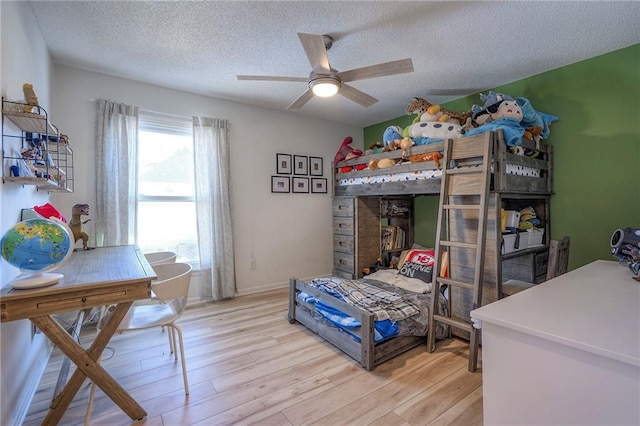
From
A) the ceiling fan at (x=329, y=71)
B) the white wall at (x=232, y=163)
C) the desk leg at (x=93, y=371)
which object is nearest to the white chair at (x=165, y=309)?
the desk leg at (x=93, y=371)

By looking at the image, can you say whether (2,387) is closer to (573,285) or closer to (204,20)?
(204,20)

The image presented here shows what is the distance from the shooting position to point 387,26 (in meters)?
2.05

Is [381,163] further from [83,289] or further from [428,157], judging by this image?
[83,289]

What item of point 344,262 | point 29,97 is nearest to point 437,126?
point 344,262

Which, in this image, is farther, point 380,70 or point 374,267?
point 374,267

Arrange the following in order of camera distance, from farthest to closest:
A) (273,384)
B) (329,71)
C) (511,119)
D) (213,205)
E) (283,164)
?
(283,164)
(213,205)
(511,119)
(329,71)
(273,384)

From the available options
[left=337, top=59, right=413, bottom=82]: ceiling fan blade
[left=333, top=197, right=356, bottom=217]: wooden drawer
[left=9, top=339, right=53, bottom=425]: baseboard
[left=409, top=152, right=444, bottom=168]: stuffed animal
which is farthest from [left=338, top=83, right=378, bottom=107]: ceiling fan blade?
[left=9, top=339, right=53, bottom=425]: baseboard

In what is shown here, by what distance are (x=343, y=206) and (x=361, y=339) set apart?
6.44 feet

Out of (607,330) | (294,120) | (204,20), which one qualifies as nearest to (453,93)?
(294,120)

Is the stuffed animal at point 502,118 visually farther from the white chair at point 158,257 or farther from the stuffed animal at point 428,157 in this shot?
the white chair at point 158,257

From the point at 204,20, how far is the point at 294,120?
85.6 inches

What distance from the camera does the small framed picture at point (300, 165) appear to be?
13.5ft

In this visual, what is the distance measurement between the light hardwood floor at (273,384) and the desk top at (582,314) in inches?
33.0

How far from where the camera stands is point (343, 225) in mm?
3736
